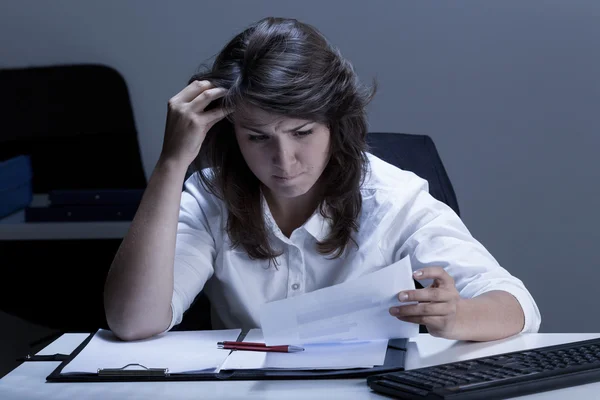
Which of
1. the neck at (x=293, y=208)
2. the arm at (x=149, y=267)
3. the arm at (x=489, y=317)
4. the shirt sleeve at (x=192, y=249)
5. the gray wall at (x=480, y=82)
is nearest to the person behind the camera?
the arm at (x=489, y=317)

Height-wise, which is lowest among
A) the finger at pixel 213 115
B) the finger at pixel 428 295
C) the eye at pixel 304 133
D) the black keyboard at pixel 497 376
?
the black keyboard at pixel 497 376

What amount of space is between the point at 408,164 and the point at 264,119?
552 millimetres

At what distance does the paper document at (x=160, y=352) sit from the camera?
1.01 m

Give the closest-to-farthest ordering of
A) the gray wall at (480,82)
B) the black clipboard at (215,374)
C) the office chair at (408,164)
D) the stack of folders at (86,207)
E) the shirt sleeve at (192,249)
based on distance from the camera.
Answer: the black clipboard at (215,374)
the shirt sleeve at (192,249)
the office chair at (408,164)
the stack of folders at (86,207)
the gray wall at (480,82)

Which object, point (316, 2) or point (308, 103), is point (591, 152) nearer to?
point (316, 2)

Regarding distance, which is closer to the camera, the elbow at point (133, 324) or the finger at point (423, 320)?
the finger at point (423, 320)

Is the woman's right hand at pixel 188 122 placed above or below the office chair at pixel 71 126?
above

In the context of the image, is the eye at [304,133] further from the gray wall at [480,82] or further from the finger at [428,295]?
the gray wall at [480,82]

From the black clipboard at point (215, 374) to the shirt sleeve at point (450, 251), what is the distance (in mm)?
248

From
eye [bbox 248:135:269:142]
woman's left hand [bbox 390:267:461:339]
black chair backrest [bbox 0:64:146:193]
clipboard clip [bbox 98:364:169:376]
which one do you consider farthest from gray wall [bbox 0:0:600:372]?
clipboard clip [bbox 98:364:169:376]

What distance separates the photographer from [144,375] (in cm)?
98

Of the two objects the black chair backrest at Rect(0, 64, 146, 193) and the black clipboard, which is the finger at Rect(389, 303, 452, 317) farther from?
the black chair backrest at Rect(0, 64, 146, 193)

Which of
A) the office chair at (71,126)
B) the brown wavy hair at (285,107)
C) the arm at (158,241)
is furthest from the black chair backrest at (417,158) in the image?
the office chair at (71,126)

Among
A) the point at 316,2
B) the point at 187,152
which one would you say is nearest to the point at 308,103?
the point at 187,152
